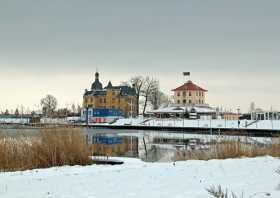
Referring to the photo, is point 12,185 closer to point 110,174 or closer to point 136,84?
point 110,174

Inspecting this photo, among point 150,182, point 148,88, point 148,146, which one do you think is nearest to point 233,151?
point 150,182

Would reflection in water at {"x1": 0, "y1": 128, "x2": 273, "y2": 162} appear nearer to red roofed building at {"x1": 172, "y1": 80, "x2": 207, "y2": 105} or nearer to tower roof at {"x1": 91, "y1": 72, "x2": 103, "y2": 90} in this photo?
red roofed building at {"x1": 172, "y1": 80, "x2": 207, "y2": 105}

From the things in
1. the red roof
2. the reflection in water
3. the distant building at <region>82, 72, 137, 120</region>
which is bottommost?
the reflection in water

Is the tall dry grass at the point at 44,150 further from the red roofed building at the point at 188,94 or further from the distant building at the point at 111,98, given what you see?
the red roofed building at the point at 188,94

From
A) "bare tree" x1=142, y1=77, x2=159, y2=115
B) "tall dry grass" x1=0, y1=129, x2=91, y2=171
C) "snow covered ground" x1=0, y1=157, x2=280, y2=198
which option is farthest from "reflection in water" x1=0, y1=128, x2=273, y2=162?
"bare tree" x1=142, y1=77, x2=159, y2=115

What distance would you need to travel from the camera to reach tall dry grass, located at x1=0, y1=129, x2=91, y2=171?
10.7 m

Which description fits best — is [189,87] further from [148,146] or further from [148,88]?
[148,146]

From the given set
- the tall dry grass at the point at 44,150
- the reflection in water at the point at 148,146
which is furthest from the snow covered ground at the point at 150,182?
the reflection in water at the point at 148,146

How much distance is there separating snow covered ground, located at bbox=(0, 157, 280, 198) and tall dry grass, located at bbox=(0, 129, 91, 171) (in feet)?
6.81

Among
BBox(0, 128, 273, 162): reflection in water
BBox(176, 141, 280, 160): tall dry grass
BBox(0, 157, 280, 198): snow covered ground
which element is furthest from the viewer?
BBox(0, 128, 273, 162): reflection in water

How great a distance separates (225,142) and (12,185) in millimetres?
7913

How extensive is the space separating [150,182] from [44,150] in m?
4.95

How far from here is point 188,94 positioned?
9575cm

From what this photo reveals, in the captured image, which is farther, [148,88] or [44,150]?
[148,88]
